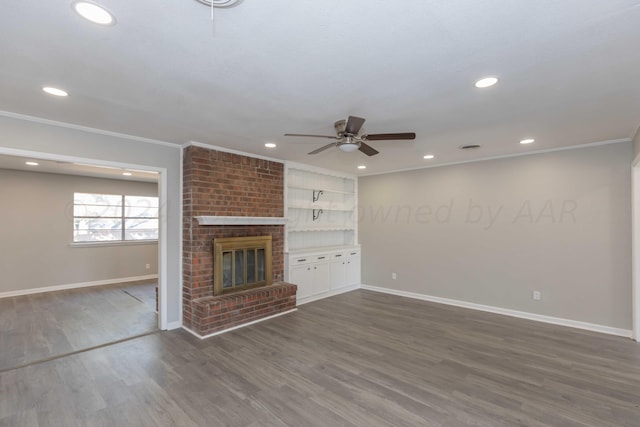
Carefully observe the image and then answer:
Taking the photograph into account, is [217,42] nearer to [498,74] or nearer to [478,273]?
[498,74]

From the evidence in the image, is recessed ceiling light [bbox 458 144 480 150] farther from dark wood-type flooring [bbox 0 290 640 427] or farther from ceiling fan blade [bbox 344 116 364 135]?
dark wood-type flooring [bbox 0 290 640 427]

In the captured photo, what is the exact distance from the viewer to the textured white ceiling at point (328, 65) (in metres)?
1.56

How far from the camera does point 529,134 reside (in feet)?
12.1

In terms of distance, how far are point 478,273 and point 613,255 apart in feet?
5.53

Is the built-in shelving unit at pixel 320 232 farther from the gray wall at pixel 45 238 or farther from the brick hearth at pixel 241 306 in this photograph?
the gray wall at pixel 45 238

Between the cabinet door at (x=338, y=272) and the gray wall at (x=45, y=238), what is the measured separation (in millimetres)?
4943

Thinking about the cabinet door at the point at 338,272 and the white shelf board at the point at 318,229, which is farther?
the cabinet door at the point at 338,272

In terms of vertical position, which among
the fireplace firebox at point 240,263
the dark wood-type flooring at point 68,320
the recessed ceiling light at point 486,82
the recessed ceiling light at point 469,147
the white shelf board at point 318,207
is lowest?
the dark wood-type flooring at point 68,320

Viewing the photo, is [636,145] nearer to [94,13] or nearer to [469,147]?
[469,147]

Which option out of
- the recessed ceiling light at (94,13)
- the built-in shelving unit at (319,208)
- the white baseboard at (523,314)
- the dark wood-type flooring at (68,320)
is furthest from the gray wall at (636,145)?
the dark wood-type flooring at (68,320)

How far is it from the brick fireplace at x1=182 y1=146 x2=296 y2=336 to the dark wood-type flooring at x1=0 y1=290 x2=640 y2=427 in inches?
11.4

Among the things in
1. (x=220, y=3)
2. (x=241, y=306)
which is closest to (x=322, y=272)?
(x=241, y=306)

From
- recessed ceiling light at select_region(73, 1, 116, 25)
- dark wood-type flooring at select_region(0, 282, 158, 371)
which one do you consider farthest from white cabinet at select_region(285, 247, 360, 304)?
recessed ceiling light at select_region(73, 1, 116, 25)

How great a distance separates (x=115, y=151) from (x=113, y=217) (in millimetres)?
4207
